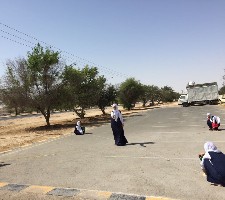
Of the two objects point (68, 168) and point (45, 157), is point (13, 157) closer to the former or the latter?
point (45, 157)

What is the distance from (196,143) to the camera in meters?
12.5

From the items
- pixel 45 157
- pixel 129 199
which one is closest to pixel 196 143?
pixel 45 157

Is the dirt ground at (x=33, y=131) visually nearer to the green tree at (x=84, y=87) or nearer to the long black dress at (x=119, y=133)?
the green tree at (x=84, y=87)

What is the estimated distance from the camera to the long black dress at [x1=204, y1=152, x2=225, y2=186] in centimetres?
654

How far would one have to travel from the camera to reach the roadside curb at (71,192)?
6.43m

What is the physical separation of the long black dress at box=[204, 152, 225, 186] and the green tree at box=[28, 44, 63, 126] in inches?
928

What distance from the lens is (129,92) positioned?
63969mm

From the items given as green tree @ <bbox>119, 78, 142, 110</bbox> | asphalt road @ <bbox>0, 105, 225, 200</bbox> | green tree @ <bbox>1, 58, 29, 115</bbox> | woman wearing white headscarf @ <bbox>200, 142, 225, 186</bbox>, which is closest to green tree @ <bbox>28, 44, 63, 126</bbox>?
green tree @ <bbox>1, 58, 29, 115</bbox>

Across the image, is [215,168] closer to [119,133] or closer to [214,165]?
[214,165]

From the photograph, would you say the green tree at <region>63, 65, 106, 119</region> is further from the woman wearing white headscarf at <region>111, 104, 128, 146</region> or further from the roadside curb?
the roadside curb

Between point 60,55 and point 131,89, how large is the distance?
115 ft

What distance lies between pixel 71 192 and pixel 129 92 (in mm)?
57192

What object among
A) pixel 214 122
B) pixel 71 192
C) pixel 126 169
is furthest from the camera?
pixel 214 122

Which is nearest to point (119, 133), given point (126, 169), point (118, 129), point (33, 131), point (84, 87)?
point (118, 129)
